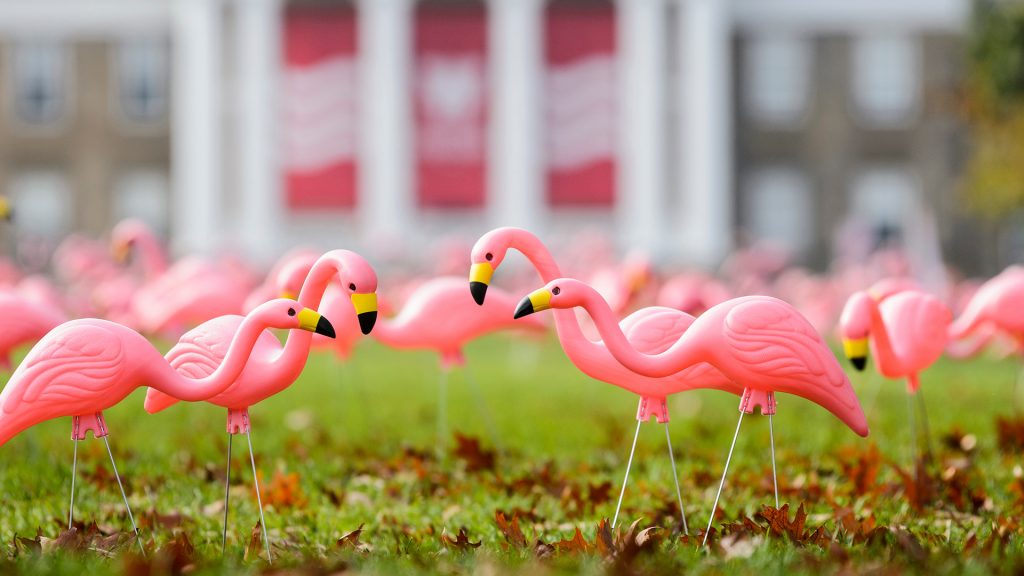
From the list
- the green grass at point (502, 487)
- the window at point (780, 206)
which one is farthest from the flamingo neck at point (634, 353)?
the window at point (780, 206)

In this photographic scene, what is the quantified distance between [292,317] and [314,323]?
3.4 inches

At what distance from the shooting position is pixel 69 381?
343 centimetres

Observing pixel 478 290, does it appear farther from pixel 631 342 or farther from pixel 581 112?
pixel 581 112

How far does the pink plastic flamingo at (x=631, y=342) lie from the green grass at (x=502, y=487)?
0.44 m

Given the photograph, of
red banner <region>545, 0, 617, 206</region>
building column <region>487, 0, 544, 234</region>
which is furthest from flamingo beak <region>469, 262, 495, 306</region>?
red banner <region>545, 0, 617, 206</region>

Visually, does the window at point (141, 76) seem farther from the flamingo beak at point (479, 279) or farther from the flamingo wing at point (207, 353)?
the flamingo beak at point (479, 279)

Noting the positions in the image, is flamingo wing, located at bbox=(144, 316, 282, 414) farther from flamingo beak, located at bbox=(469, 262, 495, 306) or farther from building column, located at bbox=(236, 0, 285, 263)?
building column, located at bbox=(236, 0, 285, 263)

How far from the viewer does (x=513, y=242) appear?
3.93 m

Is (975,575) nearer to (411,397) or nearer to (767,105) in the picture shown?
(411,397)

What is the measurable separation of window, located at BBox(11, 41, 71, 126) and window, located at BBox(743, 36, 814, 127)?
56.0 feet

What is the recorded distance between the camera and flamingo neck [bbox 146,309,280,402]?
3.49 meters

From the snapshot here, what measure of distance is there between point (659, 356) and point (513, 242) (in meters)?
0.67

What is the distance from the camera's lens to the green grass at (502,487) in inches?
133

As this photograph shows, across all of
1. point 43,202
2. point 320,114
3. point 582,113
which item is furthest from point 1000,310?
point 43,202
